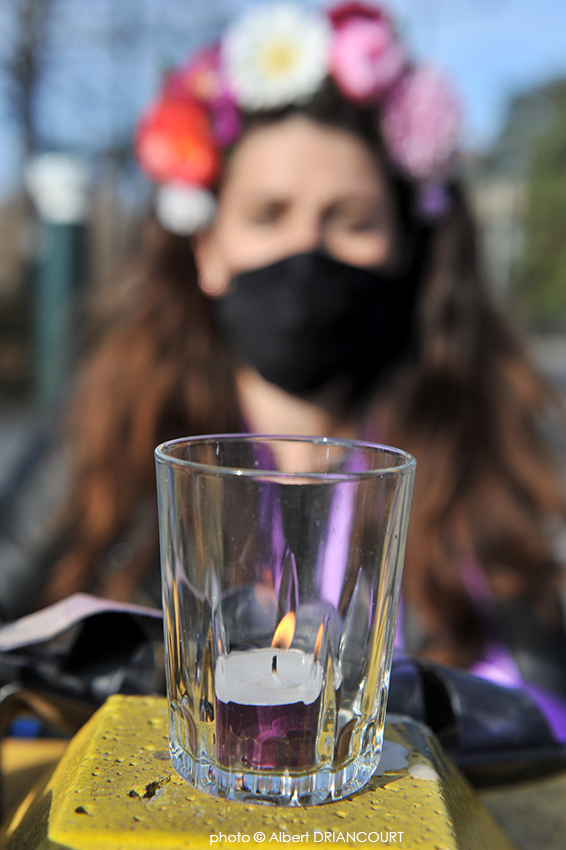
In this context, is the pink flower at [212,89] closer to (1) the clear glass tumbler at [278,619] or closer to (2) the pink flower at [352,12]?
(2) the pink flower at [352,12]

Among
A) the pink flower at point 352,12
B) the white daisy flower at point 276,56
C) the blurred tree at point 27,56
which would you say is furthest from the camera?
the blurred tree at point 27,56

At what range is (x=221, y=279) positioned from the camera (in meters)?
1.59

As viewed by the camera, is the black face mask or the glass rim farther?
the black face mask

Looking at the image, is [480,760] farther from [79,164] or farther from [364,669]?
[79,164]

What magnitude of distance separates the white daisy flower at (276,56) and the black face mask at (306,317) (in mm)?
386

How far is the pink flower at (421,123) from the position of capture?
154cm

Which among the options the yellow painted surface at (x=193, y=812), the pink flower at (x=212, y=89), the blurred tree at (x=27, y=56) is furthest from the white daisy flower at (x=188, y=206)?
the blurred tree at (x=27, y=56)

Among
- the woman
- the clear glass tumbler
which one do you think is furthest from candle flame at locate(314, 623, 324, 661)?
the woman

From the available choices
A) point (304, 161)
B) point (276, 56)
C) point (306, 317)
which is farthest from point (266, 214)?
point (276, 56)

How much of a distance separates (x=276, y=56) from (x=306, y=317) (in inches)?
23.6

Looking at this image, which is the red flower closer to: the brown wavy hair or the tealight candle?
the brown wavy hair

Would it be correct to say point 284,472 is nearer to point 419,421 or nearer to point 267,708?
point 267,708

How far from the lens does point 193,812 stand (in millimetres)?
328

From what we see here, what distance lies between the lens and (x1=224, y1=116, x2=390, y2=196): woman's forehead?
144cm
